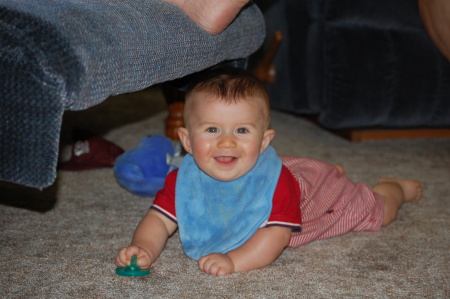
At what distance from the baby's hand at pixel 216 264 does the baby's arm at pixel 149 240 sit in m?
0.09

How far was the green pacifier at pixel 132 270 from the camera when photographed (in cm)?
96

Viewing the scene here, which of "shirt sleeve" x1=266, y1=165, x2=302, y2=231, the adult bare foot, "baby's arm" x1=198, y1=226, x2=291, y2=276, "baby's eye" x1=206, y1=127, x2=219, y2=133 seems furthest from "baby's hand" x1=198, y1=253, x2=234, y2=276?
the adult bare foot

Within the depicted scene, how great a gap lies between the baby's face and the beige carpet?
170 mm

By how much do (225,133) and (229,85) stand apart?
8 centimetres

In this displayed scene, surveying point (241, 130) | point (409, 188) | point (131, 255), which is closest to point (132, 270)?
point (131, 255)

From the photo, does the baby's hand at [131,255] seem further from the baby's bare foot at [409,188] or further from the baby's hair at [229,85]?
the baby's bare foot at [409,188]

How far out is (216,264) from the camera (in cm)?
98

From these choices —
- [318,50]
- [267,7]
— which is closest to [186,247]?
[318,50]

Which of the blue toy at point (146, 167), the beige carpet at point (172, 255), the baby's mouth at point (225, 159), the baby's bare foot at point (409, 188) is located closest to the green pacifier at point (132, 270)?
the beige carpet at point (172, 255)

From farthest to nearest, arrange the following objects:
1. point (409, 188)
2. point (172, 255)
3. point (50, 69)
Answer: point (409, 188)
point (172, 255)
point (50, 69)

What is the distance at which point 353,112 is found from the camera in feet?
6.30

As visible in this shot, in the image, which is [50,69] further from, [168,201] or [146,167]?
[146,167]

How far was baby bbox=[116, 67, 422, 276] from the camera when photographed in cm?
103

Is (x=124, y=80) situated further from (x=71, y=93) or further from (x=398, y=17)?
(x=398, y=17)
